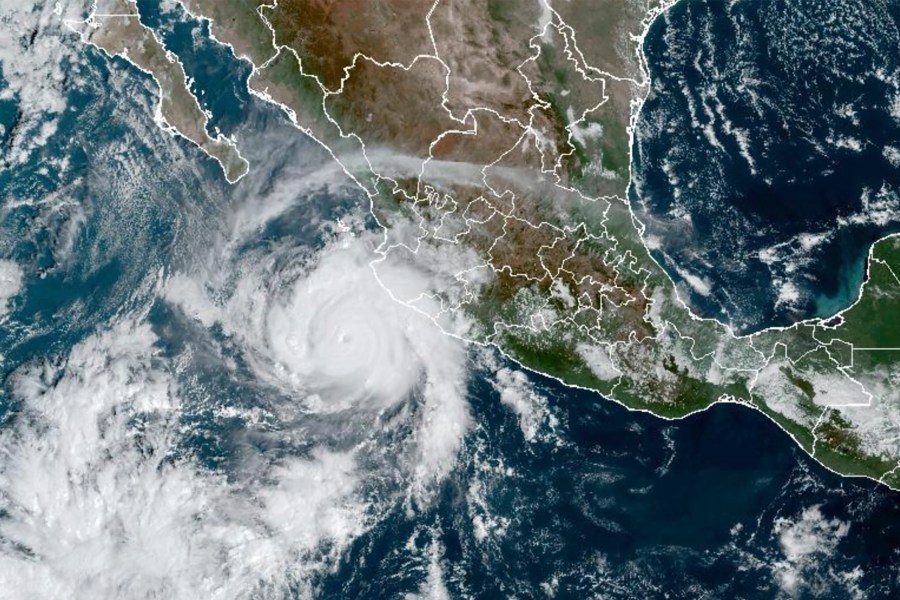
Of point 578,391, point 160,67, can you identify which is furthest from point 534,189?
point 160,67

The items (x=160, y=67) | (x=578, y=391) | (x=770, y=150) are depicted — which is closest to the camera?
(x=770, y=150)

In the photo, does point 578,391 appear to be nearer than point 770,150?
No

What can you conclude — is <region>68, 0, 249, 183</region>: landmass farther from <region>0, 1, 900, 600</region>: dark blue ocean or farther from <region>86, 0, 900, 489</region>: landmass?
<region>0, 1, 900, 600</region>: dark blue ocean

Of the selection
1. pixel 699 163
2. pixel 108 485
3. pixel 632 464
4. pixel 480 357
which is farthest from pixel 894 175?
pixel 108 485

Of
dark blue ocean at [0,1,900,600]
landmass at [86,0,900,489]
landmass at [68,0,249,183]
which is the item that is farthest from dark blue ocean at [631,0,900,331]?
landmass at [68,0,249,183]

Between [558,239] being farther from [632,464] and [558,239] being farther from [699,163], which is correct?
[632,464]

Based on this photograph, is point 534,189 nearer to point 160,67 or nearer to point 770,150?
point 770,150
